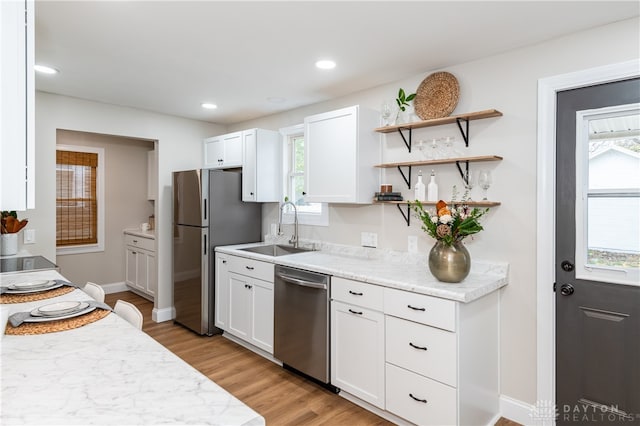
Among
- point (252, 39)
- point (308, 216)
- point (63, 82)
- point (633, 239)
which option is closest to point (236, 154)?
point (308, 216)

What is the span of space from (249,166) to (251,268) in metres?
1.15

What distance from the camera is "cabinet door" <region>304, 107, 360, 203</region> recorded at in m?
2.94

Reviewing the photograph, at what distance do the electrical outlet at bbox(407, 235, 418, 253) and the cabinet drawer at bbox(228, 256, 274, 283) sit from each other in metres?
1.15

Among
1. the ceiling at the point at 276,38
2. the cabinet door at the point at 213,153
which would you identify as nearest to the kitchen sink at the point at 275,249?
the cabinet door at the point at 213,153

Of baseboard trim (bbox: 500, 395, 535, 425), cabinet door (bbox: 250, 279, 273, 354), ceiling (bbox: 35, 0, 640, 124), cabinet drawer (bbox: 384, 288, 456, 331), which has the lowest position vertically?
baseboard trim (bbox: 500, 395, 535, 425)

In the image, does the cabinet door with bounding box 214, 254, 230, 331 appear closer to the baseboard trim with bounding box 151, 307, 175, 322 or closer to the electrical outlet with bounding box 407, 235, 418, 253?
the baseboard trim with bounding box 151, 307, 175, 322

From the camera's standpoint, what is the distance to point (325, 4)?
73.9 inches

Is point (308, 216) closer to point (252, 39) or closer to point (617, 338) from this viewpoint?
point (252, 39)

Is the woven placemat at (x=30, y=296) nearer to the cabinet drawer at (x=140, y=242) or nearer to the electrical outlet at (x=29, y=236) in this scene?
the electrical outlet at (x=29, y=236)

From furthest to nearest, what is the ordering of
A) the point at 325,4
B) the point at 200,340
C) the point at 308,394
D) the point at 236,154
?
the point at 236,154, the point at 200,340, the point at 308,394, the point at 325,4

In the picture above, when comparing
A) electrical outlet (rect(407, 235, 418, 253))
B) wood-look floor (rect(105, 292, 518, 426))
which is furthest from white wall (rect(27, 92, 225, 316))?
electrical outlet (rect(407, 235, 418, 253))

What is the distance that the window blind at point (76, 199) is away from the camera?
16.3ft

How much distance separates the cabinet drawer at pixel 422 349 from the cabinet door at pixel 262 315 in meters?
1.22

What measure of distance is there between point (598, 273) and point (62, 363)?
8.53ft
